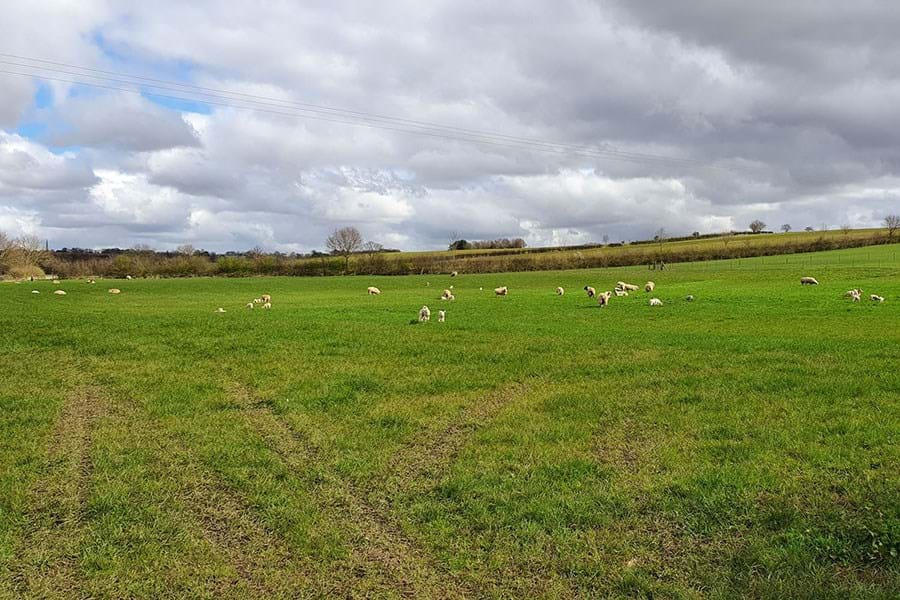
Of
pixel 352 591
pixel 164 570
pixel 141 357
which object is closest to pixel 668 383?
pixel 352 591

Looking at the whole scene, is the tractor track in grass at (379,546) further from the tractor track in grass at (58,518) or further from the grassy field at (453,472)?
the tractor track in grass at (58,518)

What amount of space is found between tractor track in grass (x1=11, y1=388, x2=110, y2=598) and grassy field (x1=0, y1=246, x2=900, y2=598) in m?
0.03

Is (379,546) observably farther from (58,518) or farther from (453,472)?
(58,518)

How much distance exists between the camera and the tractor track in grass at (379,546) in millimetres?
6102

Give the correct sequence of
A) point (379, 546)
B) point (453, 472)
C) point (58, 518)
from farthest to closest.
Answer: point (453, 472), point (58, 518), point (379, 546)

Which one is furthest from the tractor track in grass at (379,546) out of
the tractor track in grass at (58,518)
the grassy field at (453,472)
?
the tractor track in grass at (58,518)

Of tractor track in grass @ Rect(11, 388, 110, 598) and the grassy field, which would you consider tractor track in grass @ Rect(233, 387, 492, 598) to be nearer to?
the grassy field

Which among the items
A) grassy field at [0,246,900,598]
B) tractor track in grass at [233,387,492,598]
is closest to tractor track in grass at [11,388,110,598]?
grassy field at [0,246,900,598]

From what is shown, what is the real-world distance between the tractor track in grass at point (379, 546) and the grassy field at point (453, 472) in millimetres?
28

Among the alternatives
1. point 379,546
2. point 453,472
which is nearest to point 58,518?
point 379,546

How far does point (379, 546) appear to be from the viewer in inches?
269

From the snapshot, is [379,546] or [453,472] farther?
[453,472]

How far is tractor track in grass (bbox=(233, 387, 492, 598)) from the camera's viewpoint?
6102 mm

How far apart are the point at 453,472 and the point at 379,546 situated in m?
2.26
